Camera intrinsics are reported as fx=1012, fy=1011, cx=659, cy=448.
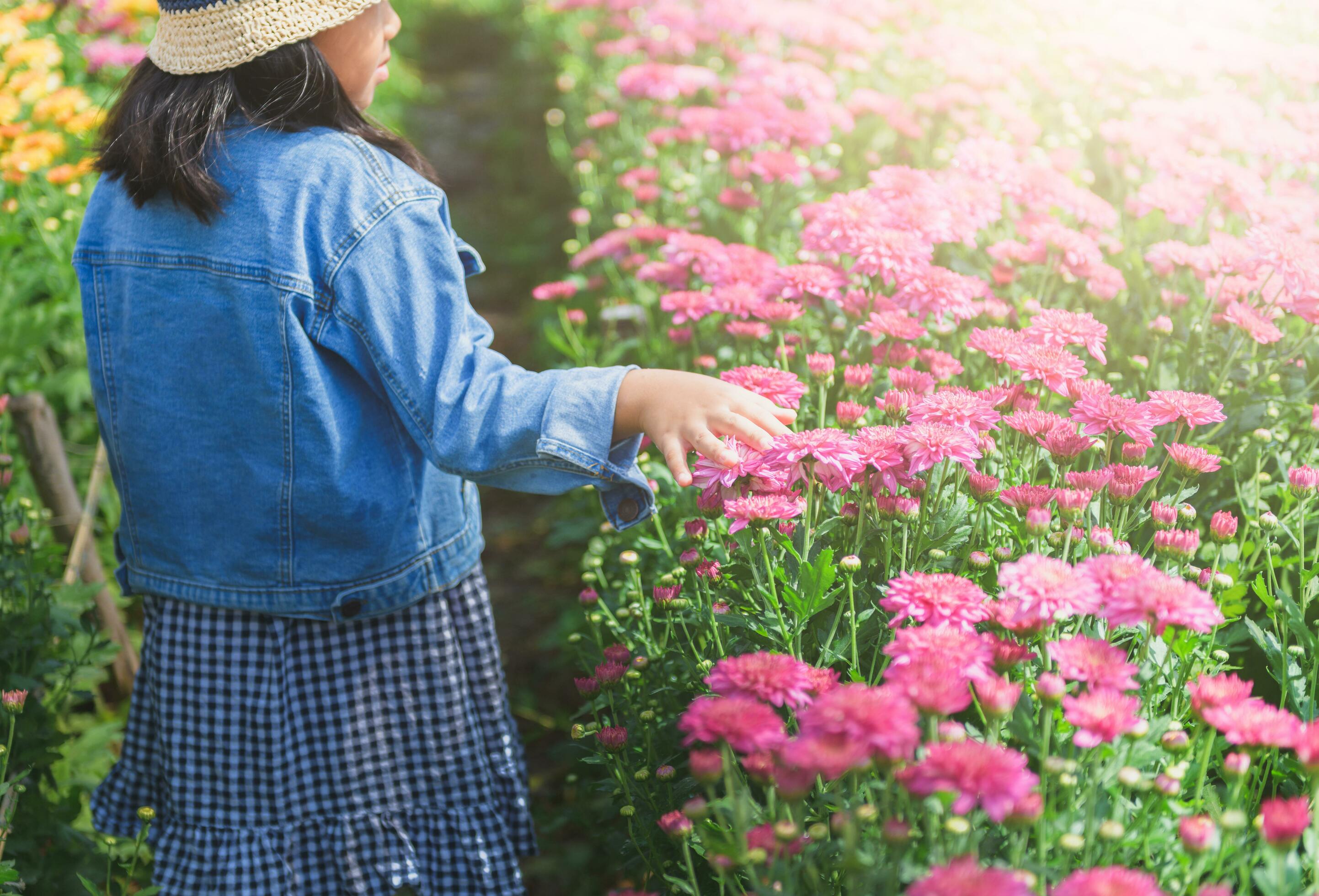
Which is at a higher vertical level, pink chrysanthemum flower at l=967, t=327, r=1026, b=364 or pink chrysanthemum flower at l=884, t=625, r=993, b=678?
pink chrysanthemum flower at l=967, t=327, r=1026, b=364

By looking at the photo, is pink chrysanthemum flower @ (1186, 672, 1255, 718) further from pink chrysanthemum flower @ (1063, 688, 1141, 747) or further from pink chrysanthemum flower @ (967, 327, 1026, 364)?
pink chrysanthemum flower @ (967, 327, 1026, 364)

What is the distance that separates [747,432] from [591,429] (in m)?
0.22

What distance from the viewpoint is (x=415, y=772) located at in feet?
5.80

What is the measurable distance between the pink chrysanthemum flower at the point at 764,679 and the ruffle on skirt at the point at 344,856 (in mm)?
885

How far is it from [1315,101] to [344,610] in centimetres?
317

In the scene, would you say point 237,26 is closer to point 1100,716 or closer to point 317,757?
point 317,757

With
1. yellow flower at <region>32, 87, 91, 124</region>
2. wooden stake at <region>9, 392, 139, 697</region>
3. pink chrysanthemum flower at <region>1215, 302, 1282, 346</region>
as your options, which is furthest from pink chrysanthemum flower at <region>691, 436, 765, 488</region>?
yellow flower at <region>32, 87, 91, 124</region>

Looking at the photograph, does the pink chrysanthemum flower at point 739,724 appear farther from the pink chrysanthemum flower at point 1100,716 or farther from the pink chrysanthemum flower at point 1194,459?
the pink chrysanthemum flower at point 1194,459

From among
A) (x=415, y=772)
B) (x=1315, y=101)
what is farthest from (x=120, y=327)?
(x=1315, y=101)

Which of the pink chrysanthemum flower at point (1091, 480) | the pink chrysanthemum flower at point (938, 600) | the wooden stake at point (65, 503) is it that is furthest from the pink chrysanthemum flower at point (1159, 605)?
A: the wooden stake at point (65, 503)

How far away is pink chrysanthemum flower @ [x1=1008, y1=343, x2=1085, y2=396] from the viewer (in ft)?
4.91

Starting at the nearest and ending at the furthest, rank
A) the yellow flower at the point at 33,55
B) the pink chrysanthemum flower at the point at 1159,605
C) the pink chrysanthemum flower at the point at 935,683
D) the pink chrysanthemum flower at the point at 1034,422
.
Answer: the pink chrysanthemum flower at the point at 935,683
the pink chrysanthemum flower at the point at 1159,605
the pink chrysanthemum flower at the point at 1034,422
the yellow flower at the point at 33,55

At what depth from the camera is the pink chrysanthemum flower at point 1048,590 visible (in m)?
1.06

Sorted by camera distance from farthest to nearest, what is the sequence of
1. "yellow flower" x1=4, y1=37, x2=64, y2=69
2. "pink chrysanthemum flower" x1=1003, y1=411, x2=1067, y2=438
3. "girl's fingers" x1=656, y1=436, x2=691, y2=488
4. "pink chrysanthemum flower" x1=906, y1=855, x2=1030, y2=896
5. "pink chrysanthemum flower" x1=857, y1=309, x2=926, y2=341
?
1. "yellow flower" x1=4, y1=37, x2=64, y2=69
2. "pink chrysanthemum flower" x1=857, y1=309, x2=926, y2=341
3. "pink chrysanthemum flower" x1=1003, y1=411, x2=1067, y2=438
4. "girl's fingers" x1=656, y1=436, x2=691, y2=488
5. "pink chrysanthemum flower" x1=906, y1=855, x2=1030, y2=896
